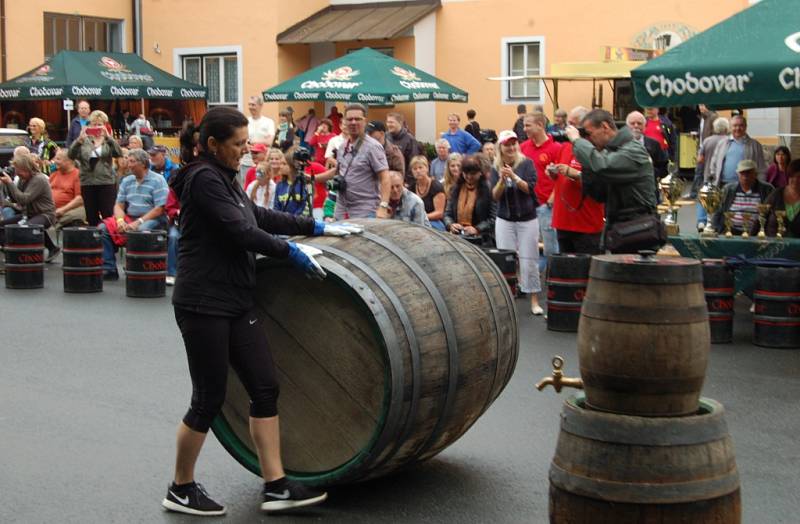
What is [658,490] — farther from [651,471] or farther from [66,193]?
[66,193]

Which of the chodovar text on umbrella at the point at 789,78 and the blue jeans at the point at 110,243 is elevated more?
the chodovar text on umbrella at the point at 789,78

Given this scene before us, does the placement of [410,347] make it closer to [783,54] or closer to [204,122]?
[204,122]

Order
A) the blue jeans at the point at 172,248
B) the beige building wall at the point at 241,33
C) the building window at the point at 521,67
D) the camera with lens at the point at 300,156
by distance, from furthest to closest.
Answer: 1. the beige building wall at the point at 241,33
2. the building window at the point at 521,67
3. the blue jeans at the point at 172,248
4. the camera with lens at the point at 300,156

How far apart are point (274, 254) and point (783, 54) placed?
624 cm

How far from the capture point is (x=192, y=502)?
20.8 feet

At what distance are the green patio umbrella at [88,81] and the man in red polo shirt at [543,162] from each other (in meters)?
14.7

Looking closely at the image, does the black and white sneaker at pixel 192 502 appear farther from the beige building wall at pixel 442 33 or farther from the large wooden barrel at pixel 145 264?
the beige building wall at pixel 442 33

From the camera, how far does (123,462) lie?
7.32 metres

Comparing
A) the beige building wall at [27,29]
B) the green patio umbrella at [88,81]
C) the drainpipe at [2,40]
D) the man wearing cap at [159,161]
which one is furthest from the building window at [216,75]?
the man wearing cap at [159,161]

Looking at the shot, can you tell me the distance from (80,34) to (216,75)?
3.48 m

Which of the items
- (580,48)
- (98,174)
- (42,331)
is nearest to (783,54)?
(42,331)

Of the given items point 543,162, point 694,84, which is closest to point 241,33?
point 543,162

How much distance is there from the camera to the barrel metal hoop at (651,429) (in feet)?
15.6

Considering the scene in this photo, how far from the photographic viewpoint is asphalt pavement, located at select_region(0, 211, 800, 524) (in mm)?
6453
